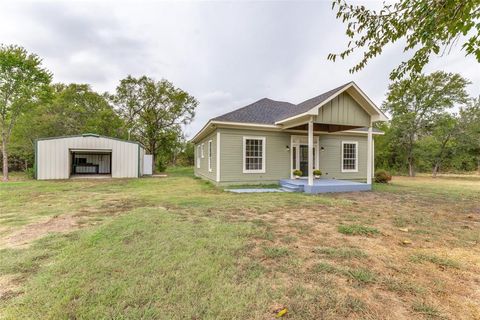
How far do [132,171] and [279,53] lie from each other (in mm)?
11976

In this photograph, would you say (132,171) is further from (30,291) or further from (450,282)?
(450,282)

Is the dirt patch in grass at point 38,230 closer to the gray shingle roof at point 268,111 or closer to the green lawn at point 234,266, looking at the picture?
the green lawn at point 234,266

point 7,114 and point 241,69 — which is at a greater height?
point 241,69

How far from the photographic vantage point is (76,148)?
13336mm

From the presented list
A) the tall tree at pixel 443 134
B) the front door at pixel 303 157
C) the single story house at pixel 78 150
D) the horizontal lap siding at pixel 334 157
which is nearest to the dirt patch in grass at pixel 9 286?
the front door at pixel 303 157

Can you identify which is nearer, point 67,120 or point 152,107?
point 152,107

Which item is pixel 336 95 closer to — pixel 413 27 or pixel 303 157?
pixel 303 157

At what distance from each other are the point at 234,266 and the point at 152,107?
66.5 feet

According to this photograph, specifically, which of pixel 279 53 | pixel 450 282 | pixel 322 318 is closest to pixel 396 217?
pixel 450 282

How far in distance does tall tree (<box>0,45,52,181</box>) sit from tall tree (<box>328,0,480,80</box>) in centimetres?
1857

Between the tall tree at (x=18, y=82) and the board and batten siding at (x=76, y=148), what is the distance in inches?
119

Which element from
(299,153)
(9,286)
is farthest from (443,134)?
(9,286)

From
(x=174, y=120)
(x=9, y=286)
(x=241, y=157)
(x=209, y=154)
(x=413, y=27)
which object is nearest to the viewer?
(x=9, y=286)

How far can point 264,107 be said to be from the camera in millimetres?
12133
